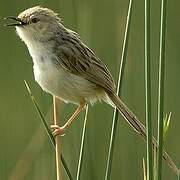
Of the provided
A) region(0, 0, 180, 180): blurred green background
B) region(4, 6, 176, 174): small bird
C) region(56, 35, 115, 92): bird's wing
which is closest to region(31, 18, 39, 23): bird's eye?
region(4, 6, 176, 174): small bird

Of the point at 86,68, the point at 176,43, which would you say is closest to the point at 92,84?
the point at 86,68

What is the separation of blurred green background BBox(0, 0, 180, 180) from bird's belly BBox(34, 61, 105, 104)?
409 millimetres

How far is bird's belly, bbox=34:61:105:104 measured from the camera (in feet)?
11.6

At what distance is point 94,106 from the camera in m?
4.67

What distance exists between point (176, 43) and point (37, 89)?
1.27 metres

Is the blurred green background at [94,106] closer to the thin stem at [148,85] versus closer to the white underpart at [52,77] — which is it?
the white underpart at [52,77]

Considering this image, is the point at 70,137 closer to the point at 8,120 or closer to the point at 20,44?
the point at 8,120

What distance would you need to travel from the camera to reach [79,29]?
13.9ft

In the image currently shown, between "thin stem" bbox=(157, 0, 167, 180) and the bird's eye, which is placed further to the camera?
the bird's eye

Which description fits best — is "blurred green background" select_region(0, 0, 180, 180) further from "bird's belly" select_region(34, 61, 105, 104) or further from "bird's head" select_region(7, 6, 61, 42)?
"bird's head" select_region(7, 6, 61, 42)

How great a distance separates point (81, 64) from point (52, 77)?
0.27 metres

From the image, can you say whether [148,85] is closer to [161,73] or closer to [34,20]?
[161,73]

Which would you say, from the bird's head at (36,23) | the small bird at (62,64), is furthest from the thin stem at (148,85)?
the bird's head at (36,23)

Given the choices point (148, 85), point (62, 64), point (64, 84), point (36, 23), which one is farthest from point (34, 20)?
point (148, 85)
